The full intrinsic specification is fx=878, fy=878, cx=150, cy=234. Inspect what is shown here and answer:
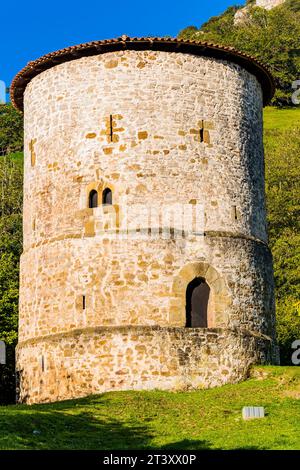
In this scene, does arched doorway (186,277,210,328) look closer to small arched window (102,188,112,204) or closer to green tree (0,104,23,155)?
small arched window (102,188,112,204)

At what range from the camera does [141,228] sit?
20891 millimetres

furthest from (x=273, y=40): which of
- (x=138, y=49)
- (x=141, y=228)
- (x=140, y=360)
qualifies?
(x=140, y=360)

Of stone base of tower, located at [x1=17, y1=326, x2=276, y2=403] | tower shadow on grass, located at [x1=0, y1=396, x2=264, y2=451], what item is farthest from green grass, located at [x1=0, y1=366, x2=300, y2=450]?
stone base of tower, located at [x1=17, y1=326, x2=276, y2=403]

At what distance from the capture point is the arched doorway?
21.2m

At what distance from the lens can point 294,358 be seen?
30.4m

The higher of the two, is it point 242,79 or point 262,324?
point 242,79

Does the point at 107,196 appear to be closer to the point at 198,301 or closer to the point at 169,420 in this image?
the point at 198,301

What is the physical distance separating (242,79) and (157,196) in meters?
4.39

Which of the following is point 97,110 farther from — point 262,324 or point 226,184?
point 262,324

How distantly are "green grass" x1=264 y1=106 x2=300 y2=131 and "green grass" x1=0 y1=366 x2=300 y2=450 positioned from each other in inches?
1806

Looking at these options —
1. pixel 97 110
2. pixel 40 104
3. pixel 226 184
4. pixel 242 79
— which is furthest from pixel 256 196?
pixel 40 104

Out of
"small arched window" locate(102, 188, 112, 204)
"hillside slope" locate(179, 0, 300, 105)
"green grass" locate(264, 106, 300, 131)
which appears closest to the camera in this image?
"small arched window" locate(102, 188, 112, 204)
